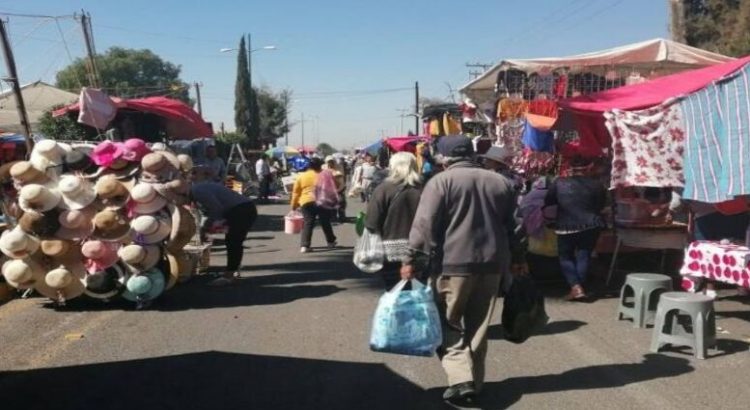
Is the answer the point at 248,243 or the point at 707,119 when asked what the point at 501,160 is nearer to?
the point at 707,119

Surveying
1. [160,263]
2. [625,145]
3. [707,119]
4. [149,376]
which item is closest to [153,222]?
[160,263]

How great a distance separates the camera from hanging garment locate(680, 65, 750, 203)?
6077mm

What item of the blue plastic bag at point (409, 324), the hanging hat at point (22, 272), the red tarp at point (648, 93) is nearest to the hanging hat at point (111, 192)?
the hanging hat at point (22, 272)

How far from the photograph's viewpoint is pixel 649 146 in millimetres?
7273

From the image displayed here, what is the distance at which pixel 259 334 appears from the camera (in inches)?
252

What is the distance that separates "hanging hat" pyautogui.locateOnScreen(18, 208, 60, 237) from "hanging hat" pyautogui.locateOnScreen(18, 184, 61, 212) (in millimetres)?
64

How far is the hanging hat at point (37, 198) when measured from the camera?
261 inches

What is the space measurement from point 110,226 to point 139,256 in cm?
42

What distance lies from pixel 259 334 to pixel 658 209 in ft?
16.8

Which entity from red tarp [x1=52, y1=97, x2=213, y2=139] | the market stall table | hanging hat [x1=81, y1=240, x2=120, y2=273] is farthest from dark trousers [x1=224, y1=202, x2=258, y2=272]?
the market stall table

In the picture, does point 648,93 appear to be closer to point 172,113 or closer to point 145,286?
point 145,286

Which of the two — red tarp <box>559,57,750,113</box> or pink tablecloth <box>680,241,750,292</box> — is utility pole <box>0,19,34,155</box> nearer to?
red tarp <box>559,57,750,113</box>

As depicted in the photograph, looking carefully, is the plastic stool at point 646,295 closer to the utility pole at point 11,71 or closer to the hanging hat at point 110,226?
the hanging hat at point 110,226

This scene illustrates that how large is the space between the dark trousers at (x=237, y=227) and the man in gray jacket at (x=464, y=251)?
4566mm
